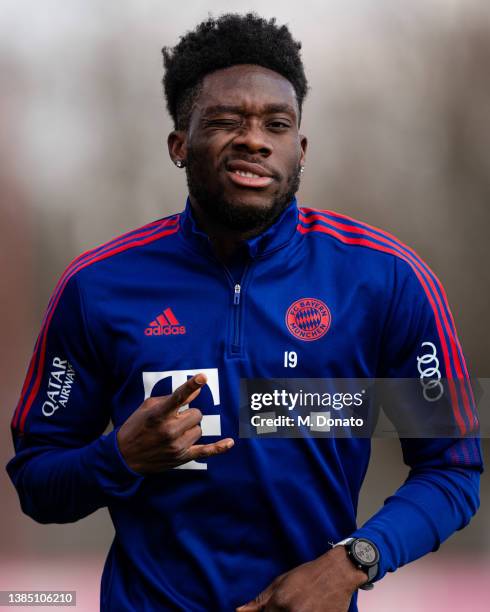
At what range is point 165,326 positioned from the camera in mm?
1799

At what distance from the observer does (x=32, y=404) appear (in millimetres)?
1910

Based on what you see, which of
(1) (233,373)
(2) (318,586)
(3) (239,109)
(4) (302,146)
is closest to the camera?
(2) (318,586)

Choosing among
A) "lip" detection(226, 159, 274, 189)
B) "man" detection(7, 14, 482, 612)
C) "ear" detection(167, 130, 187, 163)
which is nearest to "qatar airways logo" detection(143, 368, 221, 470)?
"man" detection(7, 14, 482, 612)

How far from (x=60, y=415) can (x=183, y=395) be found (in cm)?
43

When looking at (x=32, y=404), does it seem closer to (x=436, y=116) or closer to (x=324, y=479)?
(x=324, y=479)

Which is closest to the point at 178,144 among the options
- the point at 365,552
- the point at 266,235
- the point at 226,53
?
the point at 226,53

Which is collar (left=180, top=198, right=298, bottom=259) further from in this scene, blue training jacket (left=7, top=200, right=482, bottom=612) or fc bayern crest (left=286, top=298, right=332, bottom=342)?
fc bayern crest (left=286, top=298, right=332, bottom=342)

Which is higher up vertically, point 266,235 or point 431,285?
point 266,235

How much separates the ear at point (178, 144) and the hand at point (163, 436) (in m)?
0.62

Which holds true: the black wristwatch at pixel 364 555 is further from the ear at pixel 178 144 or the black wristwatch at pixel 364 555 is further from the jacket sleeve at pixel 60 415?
the ear at pixel 178 144

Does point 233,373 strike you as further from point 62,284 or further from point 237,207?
point 62,284

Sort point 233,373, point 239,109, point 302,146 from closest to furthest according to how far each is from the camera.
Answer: point 233,373, point 239,109, point 302,146

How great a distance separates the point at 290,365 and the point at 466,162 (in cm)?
352

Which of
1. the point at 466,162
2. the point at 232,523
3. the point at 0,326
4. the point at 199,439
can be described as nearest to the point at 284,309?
the point at 199,439
